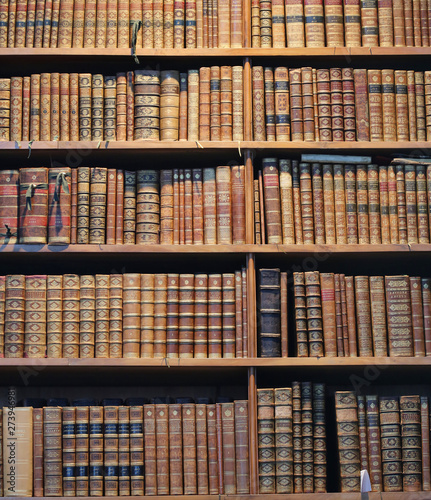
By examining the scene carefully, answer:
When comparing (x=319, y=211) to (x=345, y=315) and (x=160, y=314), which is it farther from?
(x=160, y=314)

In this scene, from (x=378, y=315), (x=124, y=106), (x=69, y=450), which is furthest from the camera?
(x=124, y=106)

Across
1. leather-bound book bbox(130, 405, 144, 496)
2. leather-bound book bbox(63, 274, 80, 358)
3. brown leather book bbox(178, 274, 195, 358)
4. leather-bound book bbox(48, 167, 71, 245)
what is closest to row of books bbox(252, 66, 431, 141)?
brown leather book bbox(178, 274, 195, 358)

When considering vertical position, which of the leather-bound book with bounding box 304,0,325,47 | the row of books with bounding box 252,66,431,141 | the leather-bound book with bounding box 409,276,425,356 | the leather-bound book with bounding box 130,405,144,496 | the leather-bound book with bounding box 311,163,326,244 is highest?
the leather-bound book with bounding box 304,0,325,47

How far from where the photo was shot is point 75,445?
104 inches

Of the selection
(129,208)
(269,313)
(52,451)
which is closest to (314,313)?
(269,313)

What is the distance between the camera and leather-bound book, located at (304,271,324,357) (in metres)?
A: 2.70

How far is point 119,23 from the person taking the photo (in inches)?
113

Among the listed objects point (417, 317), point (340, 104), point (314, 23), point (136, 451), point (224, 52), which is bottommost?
point (136, 451)

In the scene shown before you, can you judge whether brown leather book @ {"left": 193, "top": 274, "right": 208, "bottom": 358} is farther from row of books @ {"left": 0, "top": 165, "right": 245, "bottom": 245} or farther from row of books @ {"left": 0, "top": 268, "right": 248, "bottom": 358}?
row of books @ {"left": 0, "top": 165, "right": 245, "bottom": 245}

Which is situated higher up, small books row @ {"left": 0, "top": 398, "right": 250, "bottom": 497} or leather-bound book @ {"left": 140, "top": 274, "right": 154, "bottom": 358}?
leather-bound book @ {"left": 140, "top": 274, "right": 154, "bottom": 358}

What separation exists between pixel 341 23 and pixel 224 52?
0.44 meters

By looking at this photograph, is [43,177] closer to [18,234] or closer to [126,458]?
[18,234]

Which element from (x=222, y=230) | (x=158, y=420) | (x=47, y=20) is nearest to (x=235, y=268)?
(x=222, y=230)

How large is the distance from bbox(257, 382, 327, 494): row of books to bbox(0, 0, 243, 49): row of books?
1.22 meters
